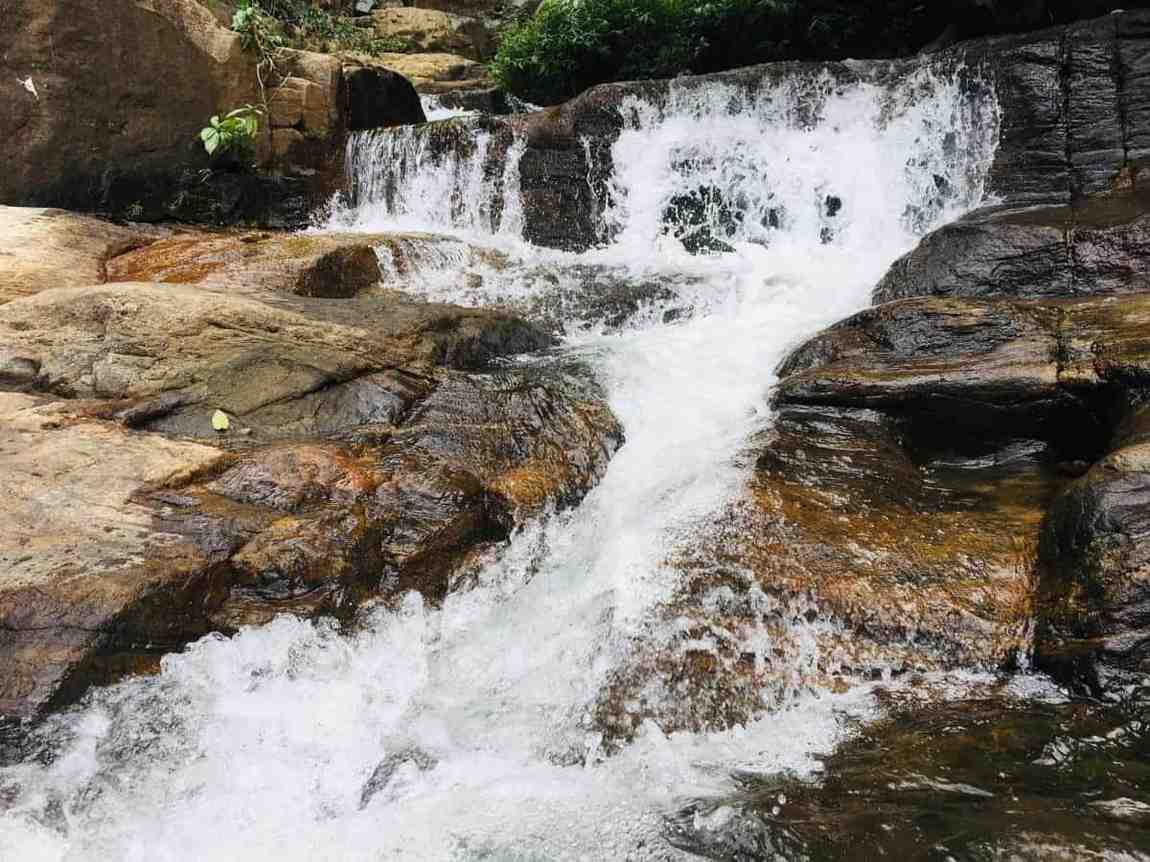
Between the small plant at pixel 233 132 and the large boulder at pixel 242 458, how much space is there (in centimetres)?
422

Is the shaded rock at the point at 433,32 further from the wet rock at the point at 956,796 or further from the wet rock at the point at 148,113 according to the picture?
the wet rock at the point at 956,796

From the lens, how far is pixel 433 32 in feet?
64.1

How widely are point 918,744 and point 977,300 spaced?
11.1 feet

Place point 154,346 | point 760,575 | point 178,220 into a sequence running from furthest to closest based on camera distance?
point 178,220 < point 154,346 < point 760,575

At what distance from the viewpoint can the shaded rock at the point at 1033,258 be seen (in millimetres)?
5852

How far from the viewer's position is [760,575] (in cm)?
379

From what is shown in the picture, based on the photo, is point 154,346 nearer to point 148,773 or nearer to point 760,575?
point 148,773

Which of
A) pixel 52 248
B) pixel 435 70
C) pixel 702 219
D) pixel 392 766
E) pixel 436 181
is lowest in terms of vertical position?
pixel 392 766

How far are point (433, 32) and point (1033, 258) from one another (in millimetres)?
17069

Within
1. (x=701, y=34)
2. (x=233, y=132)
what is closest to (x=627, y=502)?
(x=233, y=132)

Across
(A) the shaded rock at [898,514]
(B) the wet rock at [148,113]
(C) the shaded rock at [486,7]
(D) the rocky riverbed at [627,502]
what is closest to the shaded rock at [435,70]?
(C) the shaded rock at [486,7]

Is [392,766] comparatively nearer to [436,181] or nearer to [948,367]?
[948,367]

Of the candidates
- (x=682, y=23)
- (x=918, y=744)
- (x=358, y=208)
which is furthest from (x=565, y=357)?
(x=682, y=23)

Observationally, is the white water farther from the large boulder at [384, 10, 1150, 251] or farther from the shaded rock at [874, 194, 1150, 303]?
the large boulder at [384, 10, 1150, 251]
